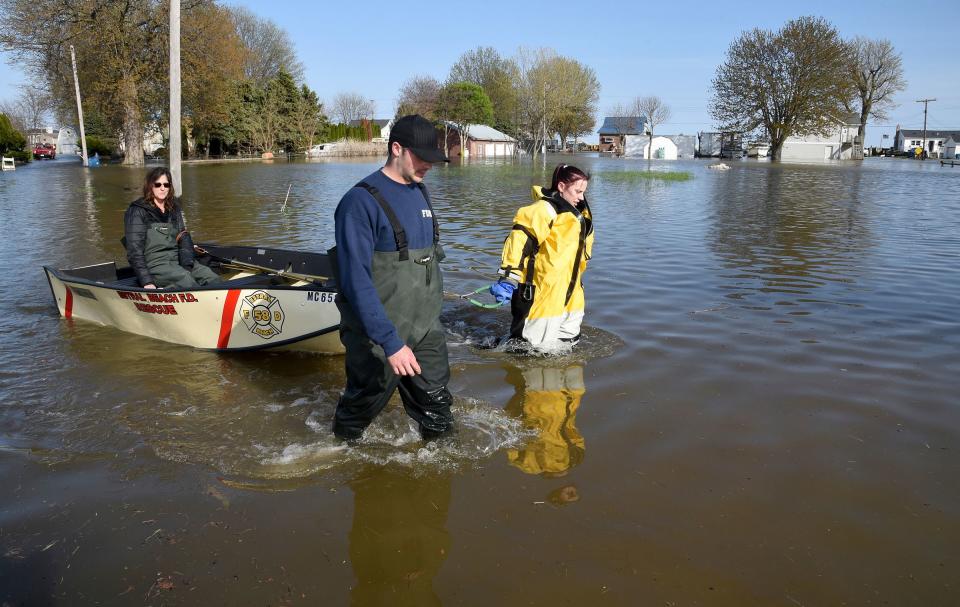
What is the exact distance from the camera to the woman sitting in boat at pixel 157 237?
695cm

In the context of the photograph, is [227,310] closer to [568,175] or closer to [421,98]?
[568,175]

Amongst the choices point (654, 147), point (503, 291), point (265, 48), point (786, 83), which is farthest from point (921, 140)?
point (503, 291)

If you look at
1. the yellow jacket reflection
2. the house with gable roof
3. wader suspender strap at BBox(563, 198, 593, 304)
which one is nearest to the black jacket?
the yellow jacket reflection

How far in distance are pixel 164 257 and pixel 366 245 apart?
181 inches

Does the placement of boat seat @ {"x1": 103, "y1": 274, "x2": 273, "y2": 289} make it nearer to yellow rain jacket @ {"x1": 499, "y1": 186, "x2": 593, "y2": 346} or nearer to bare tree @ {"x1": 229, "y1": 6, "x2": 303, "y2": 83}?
yellow rain jacket @ {"x1": 499, "y1": 186, "x2": 593, "y2": 346}

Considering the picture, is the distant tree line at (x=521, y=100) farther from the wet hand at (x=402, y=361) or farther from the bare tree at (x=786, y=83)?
the wet hand at (x=402, y=361)

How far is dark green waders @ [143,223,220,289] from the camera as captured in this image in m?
7.05

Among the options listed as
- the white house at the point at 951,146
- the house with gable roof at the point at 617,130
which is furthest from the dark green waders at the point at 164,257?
the white house at the point at 951,146

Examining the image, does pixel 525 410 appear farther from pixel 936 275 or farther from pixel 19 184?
pixel 19 184

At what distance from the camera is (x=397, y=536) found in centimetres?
355

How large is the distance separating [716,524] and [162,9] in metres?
41.6

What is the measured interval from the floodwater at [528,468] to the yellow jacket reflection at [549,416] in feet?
0.08

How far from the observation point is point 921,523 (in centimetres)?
365

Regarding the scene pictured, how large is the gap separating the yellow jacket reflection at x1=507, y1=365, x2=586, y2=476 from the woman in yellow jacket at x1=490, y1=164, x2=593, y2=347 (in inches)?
20.4
